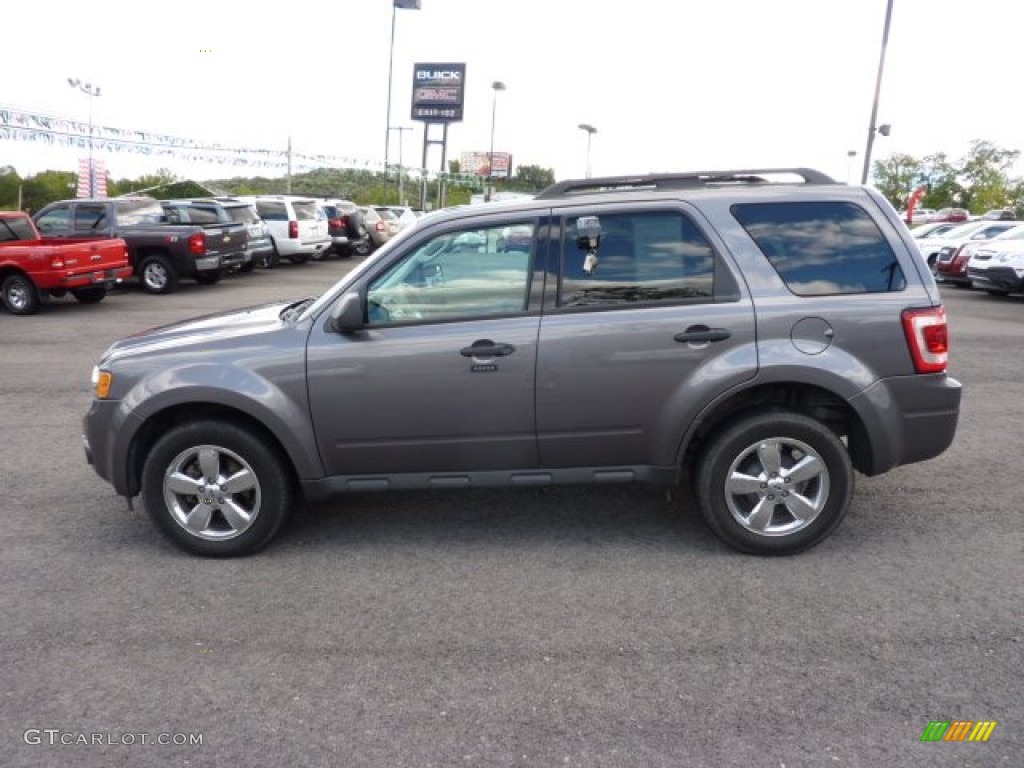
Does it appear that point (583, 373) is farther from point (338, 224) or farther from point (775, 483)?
point (338, 224)

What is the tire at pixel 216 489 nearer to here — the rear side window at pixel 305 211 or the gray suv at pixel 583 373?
the gray suv at pixel 583 373

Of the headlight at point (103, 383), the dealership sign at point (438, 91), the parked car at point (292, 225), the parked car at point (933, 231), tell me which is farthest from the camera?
the dealership sign at point (438, 91)

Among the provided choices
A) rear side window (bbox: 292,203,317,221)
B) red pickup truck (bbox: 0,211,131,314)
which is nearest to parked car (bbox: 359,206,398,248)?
rear side window (bbox: 292,203,317,221)

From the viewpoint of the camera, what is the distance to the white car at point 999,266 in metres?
16.8

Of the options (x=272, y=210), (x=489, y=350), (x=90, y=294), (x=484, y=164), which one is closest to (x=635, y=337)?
(x=489, y=350)

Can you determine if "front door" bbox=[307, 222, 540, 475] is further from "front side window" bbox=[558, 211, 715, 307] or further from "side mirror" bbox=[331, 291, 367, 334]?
"front side window" bbox=[558, 211, 715, 307]

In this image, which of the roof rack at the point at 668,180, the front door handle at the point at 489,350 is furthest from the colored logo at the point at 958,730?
the roof rack at the point at 668,180

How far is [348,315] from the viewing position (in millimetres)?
4395

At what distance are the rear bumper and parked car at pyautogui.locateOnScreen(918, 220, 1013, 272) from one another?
17.3 m

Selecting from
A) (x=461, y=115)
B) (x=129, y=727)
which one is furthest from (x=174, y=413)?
(x=461, y=115)

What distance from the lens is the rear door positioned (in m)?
4.39

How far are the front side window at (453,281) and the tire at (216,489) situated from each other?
954 millimetres

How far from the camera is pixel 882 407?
4.43m

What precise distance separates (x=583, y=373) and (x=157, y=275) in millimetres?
14868
